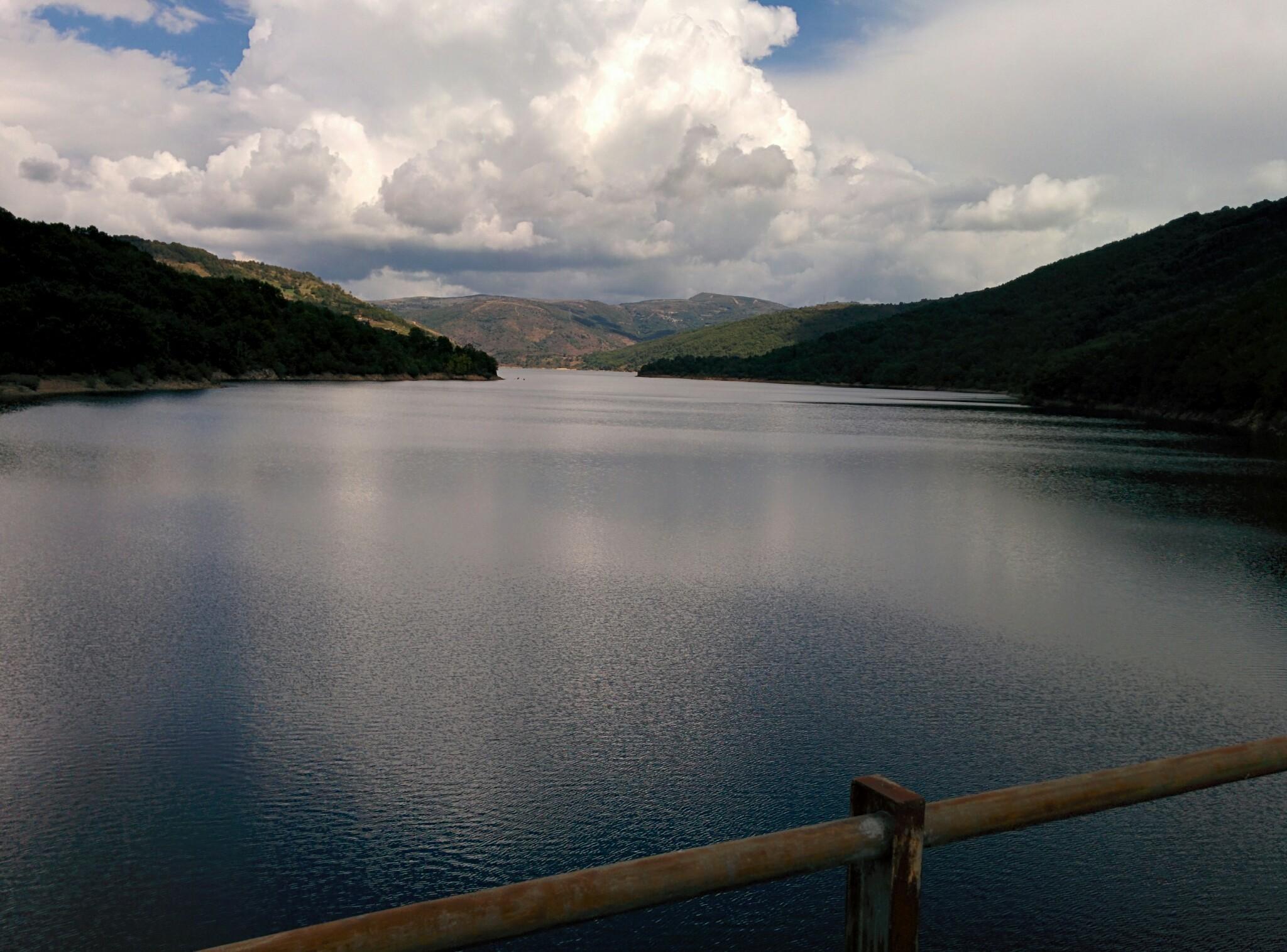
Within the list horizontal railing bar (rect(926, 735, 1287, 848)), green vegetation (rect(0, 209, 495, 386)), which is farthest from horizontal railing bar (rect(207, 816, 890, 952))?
green vegetation (rect(0, 209, 495, 386))

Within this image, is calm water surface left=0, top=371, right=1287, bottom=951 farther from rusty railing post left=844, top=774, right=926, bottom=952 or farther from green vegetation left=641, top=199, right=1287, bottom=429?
green vegetation left=641, top=199, right=1287, bottom=429

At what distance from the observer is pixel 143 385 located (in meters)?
81.6

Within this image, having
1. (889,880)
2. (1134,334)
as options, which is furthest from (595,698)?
(1134,334)

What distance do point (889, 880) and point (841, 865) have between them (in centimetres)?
31

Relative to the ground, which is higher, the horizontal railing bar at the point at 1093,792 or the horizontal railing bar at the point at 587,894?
the horizontal railing bar at the point at 1093,792

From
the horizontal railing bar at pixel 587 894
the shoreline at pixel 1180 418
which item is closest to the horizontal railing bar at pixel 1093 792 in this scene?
the horizontal railing bar at pixel 587 894

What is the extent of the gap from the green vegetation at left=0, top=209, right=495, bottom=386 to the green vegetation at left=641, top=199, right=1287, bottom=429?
81872 mm

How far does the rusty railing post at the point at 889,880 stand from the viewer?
3391 mm

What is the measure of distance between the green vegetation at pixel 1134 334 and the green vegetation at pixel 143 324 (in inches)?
3223

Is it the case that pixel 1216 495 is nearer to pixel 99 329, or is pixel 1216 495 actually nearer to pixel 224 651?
pixel 224 651

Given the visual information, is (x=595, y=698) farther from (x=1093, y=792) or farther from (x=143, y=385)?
(x=143, y=385)

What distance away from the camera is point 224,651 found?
11.3 meters

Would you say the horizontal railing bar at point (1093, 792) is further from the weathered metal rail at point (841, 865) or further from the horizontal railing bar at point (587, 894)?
the horizontal railing bar at point (587, 894)

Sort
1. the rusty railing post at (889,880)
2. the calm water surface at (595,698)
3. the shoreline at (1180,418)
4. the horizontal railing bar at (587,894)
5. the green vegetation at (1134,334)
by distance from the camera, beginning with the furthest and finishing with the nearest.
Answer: the green vegetation at (1134,334), the shoreline at (1180,418), the calm water surface at (595,698), the rusty railing post at (889,880), the horizontal railing bar at (587,894)
